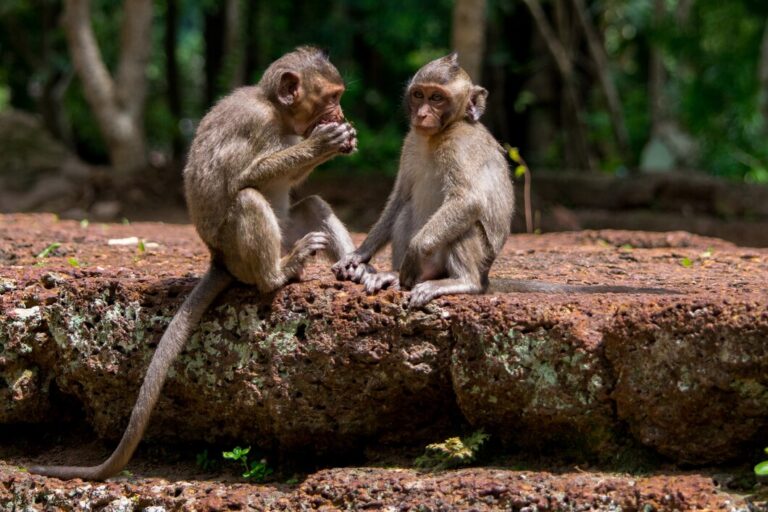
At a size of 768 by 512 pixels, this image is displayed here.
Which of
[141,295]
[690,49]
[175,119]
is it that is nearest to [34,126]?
[175,119]

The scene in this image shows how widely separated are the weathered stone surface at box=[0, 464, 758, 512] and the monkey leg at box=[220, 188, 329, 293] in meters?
1.08

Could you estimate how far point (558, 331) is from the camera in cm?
528

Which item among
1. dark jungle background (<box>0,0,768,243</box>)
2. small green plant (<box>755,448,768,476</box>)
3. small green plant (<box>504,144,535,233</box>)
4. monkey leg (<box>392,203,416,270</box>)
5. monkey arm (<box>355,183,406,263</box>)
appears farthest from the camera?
dark jungle background (<box>0,0,768,243</box>)

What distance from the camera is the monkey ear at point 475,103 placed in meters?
6.33

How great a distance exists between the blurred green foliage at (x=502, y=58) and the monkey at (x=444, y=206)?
9.39m

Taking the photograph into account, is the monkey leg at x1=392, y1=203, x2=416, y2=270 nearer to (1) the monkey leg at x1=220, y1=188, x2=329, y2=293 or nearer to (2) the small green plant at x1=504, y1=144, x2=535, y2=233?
(1) the monkey leg at x1=220, y1=188, x2=329, y2=293

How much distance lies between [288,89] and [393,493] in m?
2.34

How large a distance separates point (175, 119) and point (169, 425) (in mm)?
14286

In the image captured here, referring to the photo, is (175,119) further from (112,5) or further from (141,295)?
(141,295)

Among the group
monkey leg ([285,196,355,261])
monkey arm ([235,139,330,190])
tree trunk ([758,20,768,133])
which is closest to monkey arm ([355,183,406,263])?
monkey leg ([285,196,355,261])

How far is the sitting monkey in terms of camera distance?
19.0 ft

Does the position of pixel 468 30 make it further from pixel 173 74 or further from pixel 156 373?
pixel 173 74

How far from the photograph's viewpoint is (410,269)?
228 inches

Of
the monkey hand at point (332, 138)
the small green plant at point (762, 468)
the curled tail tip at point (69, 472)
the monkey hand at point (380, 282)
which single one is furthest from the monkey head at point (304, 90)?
the small green plant at point (762, 468)
